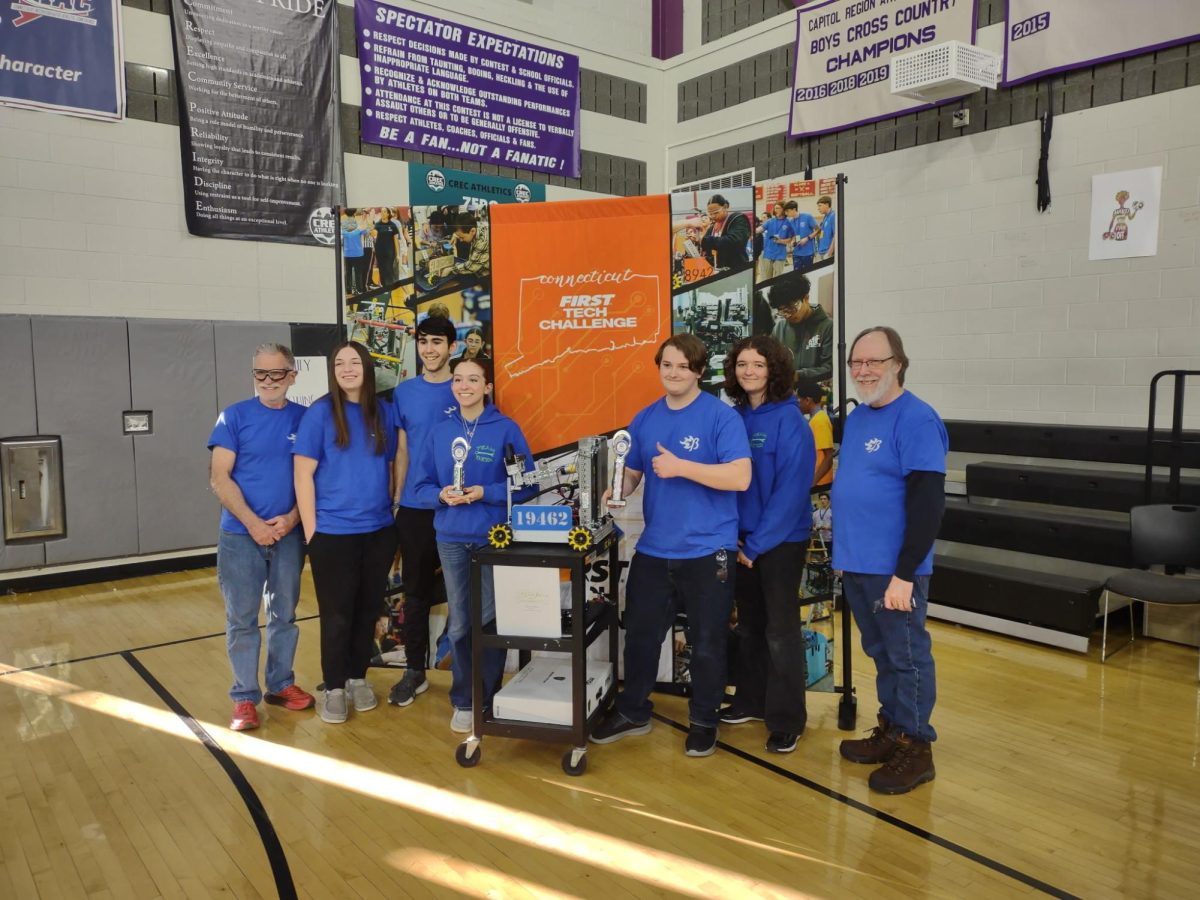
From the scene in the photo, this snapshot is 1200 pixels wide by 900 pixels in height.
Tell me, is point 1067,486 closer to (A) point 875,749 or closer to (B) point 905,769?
(A) point 875,749

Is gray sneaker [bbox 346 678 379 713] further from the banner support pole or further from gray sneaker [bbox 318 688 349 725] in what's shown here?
the banner support pole

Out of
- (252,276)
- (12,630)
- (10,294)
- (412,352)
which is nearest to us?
(412,352)

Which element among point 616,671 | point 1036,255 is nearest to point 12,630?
point 616,671

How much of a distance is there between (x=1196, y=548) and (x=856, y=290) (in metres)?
3.57

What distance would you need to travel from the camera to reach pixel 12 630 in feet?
16.2

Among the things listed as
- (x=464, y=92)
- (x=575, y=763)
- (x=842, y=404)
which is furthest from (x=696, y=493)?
(x=464, y=92)

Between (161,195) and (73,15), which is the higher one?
(73,15)

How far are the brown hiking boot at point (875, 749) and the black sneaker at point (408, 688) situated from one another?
1.83 meters

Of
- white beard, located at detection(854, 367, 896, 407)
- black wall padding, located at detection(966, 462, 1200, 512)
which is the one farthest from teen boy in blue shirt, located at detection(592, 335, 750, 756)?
black wall padding, located at detection(966, 462, 1200, 512)

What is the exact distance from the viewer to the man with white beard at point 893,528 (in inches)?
109

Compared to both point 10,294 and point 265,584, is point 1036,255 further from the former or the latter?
point 10,294

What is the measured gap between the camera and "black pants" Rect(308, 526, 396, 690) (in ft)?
11.0

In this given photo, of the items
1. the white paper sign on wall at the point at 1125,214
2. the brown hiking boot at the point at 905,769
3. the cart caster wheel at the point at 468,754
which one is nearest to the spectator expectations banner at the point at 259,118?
the cart caster wheel at the point at 468,754

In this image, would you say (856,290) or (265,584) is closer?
(265,584)
